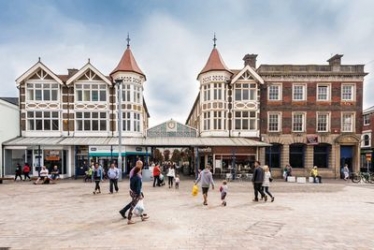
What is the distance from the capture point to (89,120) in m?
24.5

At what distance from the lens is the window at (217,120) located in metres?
24.9

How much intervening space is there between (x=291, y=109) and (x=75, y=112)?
22660mm

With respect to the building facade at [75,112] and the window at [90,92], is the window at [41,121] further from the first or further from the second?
the window at [90,92]

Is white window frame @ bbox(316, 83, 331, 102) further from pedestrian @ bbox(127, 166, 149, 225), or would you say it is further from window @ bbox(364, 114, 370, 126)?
pedestrian @ bbox(127, 166, 149, 225)

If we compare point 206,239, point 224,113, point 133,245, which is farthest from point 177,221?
point 224,113

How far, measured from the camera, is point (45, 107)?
2409cm

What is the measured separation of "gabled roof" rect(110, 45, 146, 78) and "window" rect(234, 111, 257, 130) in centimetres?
1142

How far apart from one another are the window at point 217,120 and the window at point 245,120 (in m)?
1.68

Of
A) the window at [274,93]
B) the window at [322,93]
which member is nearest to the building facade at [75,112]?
the window at [274,93]

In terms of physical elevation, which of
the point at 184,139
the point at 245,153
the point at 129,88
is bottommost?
the point at 245,153

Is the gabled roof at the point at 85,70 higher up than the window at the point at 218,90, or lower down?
higher up

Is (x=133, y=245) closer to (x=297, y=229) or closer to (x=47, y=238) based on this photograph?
(x=47, y=238)

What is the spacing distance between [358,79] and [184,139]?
1960cm

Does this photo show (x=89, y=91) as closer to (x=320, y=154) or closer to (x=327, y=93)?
(x=327, y=93)
